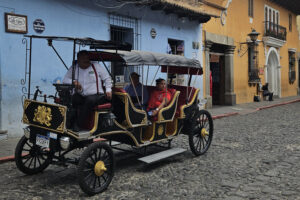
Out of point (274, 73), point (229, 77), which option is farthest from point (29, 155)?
point (274, 73)

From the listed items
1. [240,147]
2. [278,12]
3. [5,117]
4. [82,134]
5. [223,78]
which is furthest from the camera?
[278,12]

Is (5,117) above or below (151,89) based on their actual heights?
below

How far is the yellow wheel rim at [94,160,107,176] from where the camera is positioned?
175 inches

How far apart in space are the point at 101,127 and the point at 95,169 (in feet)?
2.11

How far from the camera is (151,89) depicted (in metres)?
6.84

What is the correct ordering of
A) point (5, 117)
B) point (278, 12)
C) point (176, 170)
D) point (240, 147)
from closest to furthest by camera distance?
point (176, 170), point (240, 147), point (5, 117), point (278, 12)

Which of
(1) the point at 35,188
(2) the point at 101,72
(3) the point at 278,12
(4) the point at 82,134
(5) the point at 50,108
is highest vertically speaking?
(3) the point at 278,12

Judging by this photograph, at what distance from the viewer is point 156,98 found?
6383mm

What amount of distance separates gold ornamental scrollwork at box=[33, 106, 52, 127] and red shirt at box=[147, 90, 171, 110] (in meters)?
2.24

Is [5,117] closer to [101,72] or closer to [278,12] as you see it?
[101,72]

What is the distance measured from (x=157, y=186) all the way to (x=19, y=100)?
515 cm

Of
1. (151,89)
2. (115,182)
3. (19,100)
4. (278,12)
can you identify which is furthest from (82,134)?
(278,12)

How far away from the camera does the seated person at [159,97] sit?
246 inches

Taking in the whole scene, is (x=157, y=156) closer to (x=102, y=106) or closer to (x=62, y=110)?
(x=102, y=106)
